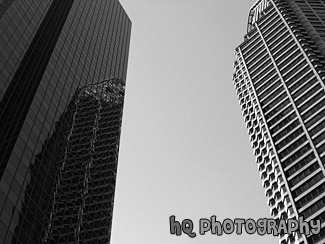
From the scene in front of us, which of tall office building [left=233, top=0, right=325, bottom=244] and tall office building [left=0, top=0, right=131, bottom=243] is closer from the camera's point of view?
tall office building [left=0, top=0, right=131, bottom=243]

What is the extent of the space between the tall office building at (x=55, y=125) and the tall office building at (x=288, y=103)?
33.6 m

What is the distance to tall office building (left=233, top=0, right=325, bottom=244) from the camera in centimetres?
10150

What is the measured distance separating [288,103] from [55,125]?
55441mm

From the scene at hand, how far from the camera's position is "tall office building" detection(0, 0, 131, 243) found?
81.5 meters

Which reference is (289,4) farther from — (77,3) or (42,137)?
(42,137)

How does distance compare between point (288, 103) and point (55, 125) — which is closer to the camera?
point (55, 125)

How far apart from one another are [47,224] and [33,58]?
38626 mm

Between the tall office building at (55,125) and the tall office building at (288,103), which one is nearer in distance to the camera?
the tall office building at (55,125)

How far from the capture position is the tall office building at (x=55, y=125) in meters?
81.5

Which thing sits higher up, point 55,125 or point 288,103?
point 288,103

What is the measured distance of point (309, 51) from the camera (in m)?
135

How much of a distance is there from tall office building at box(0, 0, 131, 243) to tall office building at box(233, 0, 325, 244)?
33.6 metres

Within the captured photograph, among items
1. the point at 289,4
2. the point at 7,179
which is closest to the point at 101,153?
the point at 7,179

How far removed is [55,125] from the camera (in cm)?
9912
